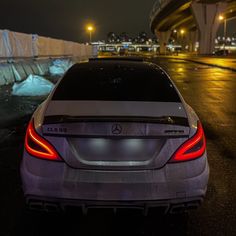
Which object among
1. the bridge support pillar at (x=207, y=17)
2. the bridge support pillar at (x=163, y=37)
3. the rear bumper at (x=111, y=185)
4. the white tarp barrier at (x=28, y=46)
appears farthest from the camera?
the bridge support pillar at (x=163, y=37)

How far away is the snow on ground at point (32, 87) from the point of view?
45.3ft

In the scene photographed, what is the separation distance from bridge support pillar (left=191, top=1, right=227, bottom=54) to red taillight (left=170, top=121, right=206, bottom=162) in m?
66.4

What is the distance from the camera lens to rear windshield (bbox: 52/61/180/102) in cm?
405

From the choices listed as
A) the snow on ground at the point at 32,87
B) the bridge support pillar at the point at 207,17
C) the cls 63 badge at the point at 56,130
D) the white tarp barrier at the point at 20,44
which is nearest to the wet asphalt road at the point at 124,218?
the cls 63 badge at the point at 56,130

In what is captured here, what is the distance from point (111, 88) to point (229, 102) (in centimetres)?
926

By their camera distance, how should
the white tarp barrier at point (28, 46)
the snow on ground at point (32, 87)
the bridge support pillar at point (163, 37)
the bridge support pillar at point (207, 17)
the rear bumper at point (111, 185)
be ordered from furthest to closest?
the bridge support pillar at point (163, 37)
the bridge support pillar at point (207, 17)
the white tarp barrier at point (28, 46)
the snow on ground at point (32, 87)
the rear bumper at point (111, 185)

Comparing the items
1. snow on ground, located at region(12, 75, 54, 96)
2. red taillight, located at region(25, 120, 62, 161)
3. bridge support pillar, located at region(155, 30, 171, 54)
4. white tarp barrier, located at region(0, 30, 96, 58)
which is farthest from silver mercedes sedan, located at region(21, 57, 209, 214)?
bridge support pillar, located at region(155, 30, 171, 54)

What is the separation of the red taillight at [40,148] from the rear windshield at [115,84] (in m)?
0.67

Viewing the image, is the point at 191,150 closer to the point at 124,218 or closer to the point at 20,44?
the point at 124,218

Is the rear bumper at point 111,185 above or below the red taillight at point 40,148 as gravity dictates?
below

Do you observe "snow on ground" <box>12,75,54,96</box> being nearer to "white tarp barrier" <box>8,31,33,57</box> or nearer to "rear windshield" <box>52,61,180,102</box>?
"white tarp barrier" <box>8,31,33,57</box>

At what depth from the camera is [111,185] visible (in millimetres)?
3252

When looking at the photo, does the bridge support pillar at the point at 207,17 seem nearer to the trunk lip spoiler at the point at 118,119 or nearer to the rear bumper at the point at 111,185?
the trunk lip spoiler at the point at 118,119

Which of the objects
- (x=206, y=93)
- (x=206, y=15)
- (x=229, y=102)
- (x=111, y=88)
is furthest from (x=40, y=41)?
(x=206, y=15)
